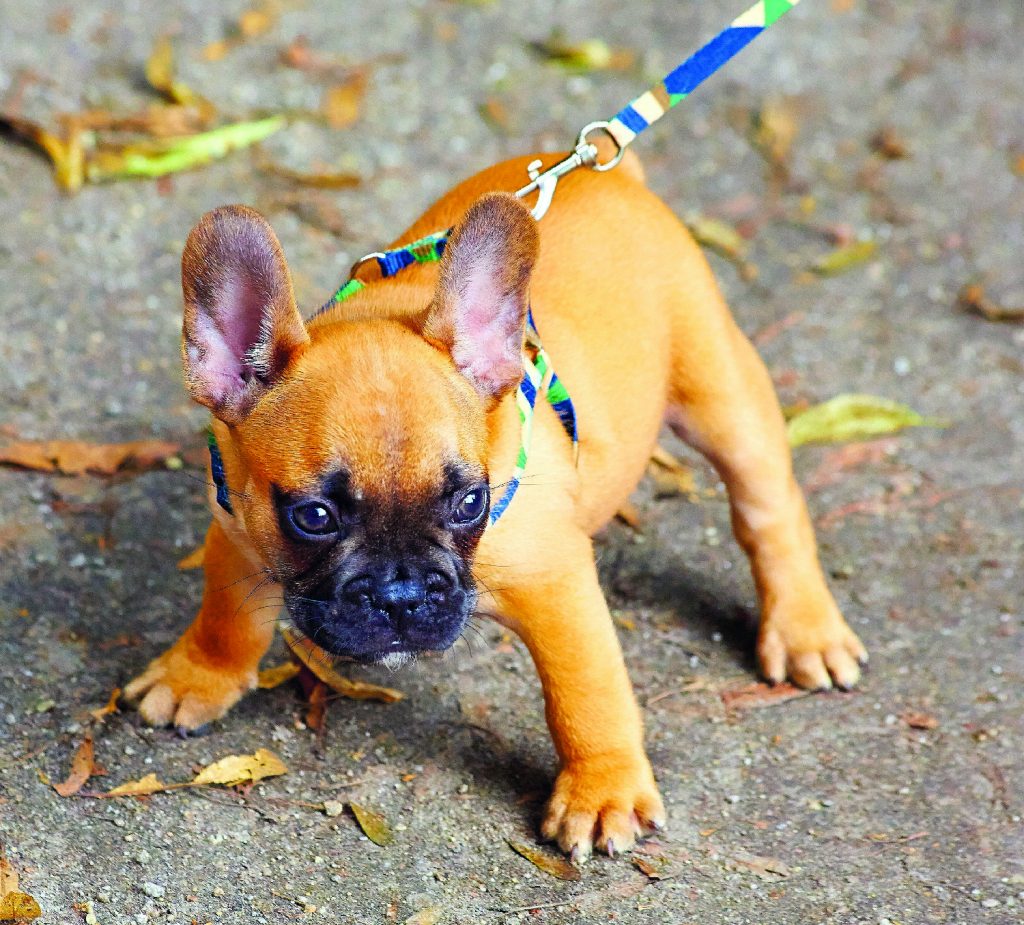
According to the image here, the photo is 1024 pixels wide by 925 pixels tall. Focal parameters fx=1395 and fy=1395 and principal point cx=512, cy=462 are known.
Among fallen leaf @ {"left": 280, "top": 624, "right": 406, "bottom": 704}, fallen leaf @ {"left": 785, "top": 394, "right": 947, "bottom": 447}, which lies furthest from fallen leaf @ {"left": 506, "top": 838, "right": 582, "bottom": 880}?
fallen leaf @ {"left": 785, "top": 394, "right": 947, "bottom": 447}

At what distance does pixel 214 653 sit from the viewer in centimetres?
447

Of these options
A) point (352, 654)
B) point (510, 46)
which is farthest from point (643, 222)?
Answer: point (510, 46)

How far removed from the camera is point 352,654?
3.58 metres

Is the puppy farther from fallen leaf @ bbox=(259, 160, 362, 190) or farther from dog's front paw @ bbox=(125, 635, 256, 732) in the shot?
fallen leaf @ bbox=(259, 160, 362, 190)

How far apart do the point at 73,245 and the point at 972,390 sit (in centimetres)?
438

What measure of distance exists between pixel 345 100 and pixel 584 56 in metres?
1.56

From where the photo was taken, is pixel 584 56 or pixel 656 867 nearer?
pixel 656 867

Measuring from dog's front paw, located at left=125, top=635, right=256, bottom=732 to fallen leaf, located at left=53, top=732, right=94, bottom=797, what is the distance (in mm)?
210

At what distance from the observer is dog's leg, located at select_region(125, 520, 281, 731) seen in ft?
14.1

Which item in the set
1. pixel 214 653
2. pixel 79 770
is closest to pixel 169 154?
pixel 214 653

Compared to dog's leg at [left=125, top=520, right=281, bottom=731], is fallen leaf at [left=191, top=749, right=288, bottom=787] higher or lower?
lower

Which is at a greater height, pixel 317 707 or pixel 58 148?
pixel 58 148

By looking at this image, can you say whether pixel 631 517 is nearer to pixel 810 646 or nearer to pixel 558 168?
pixel 810 646

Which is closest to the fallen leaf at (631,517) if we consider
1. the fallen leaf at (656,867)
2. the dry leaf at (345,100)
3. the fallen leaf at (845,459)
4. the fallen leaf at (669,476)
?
the fallen leaf at (669,476)
